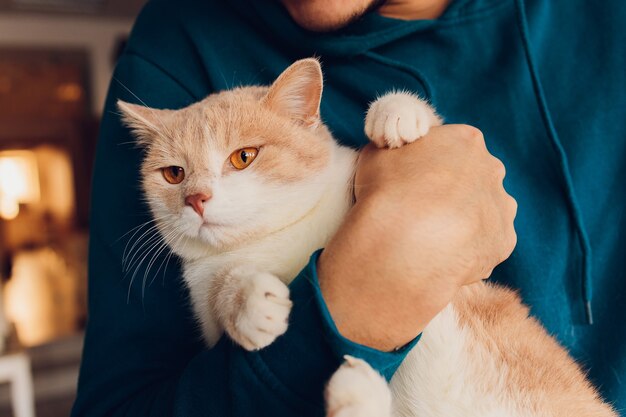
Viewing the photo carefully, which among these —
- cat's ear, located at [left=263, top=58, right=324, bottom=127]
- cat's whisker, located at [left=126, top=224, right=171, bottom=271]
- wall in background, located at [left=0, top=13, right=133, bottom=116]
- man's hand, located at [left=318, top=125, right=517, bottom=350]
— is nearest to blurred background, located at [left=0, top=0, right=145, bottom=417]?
wall in background, located at [left=0, top=13, right=133, bottom=116]

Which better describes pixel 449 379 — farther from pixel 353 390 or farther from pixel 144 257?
pixel 144 257

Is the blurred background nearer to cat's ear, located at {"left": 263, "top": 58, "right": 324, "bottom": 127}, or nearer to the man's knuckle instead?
cat's ear, located at {"left": 263, "top": 58, "right": 324, "bottom": 127}

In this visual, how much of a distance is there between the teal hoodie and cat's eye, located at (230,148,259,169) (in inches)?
9.5

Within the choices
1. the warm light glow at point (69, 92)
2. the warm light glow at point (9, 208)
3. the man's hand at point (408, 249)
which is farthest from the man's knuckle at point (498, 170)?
the warm light glow at point (9, 208)

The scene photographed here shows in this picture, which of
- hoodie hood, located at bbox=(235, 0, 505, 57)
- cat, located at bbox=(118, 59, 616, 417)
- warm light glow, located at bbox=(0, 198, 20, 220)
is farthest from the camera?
warm light glow, located at bbox=(0, 198, 20, 220)

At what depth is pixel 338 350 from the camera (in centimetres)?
72

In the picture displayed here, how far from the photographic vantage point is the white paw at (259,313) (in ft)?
2.41

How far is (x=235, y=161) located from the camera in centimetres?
104

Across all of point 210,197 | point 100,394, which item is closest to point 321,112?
point 210,197

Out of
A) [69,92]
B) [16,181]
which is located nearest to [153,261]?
[69,92]

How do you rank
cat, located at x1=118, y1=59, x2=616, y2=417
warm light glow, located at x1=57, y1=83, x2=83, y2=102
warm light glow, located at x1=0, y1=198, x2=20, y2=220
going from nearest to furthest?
cat, located at x1=118, y1=59, x2=616, y2=417
warm light glow, located at x1=57, y1=83, x2=83, y2=102
warm light glow, located at x1=0, y1=198, x2=20, y2=220

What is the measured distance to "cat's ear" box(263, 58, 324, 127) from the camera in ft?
3.18

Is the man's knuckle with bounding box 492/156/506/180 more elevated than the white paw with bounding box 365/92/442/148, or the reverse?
the white paw with bounding box 365/92/442/148

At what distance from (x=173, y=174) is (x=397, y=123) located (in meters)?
0.51
